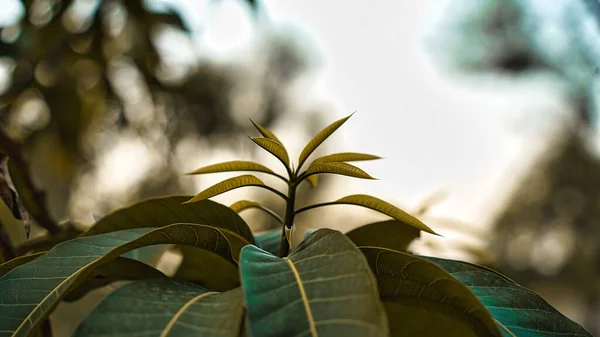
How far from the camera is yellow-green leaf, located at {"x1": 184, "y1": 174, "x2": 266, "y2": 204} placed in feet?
1.03

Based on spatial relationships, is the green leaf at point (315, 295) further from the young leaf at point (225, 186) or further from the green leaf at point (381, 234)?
the green leaf at point (381, 234)

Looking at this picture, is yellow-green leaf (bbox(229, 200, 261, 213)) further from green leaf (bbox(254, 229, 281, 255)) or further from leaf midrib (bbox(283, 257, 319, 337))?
leaf midrib (bbox(283, 257, 319, 337))

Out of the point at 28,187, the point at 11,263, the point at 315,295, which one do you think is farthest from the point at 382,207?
the point at 28,187

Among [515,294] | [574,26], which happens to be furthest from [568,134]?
[515,294]

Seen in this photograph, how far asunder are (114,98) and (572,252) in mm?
6913

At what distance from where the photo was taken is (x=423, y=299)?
30 centimetres

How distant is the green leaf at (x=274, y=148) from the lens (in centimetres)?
31

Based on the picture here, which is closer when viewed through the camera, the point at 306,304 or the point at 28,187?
the point at 306,304

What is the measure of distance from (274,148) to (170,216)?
98mm

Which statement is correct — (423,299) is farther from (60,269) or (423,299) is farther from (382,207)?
(60,269)

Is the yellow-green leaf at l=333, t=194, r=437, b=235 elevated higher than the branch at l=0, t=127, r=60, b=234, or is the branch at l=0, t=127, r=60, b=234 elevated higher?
the yellow-green leaf at l=333, t=194, r=437, b=235

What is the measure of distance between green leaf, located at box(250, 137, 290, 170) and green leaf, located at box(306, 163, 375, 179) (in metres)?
0.02

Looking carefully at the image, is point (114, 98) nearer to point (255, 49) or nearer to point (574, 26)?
point (574, 26)

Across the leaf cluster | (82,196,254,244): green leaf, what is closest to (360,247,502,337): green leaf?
the leaf cluster
